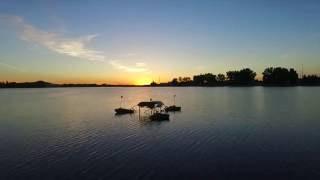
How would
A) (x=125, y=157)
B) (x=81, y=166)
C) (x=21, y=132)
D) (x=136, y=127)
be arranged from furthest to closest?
(x=136, y=127), (x=21, y=132), (x=125, y=157), (x=81, y=166)

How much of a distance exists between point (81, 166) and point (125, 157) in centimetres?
553

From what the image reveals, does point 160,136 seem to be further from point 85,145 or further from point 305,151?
point 305,151

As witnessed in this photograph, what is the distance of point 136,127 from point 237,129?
19204 millimetres

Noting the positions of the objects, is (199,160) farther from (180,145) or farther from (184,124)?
(184,124)

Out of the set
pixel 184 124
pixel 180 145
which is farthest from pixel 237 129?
pixel 180 145

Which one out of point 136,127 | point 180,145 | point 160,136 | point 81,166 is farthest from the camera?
point 136,127

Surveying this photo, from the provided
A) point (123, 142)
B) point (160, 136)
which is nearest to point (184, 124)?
point (160, 136)

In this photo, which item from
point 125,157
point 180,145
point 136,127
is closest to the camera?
point 125,157

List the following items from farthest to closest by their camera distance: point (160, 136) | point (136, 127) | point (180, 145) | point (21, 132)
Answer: point (136, 127), point (21, 132), point (160, 136), point (180, 145)

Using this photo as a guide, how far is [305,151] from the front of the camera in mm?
37719

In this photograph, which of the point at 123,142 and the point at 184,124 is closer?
the point at 123,142

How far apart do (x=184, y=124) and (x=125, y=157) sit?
29.6m

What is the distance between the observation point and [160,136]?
166ft

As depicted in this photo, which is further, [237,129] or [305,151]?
[237,129]
